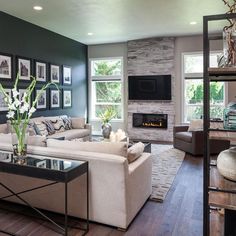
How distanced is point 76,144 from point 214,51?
5.58m

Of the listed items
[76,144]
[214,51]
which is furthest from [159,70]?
[76,144]

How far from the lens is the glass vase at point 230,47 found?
1.27 meters

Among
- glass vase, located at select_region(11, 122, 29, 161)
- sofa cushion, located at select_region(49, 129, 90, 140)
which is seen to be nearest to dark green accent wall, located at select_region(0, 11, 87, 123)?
sofa cushion, located at select_region(49, 129, 90, 140)

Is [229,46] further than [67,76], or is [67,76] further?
[67,76]

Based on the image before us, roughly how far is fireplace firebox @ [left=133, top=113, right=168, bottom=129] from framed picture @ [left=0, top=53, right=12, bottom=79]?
3.90 meters

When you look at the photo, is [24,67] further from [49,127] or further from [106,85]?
[106,85]

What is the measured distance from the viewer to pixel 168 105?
7500mm

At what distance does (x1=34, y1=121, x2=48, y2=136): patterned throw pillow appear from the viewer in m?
5.36

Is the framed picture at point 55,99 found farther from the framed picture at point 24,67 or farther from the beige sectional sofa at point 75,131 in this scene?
the framed picture at point 24,67

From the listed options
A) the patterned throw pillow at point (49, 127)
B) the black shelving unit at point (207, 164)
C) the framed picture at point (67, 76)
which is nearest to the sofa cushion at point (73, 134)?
the patterned throw pillow at point (49, 127)

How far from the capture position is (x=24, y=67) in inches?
228

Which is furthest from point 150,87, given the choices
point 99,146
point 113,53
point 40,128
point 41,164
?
point 41,164

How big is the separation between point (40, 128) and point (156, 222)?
11.7 feet

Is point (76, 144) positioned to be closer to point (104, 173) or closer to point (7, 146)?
point (104, 173)
